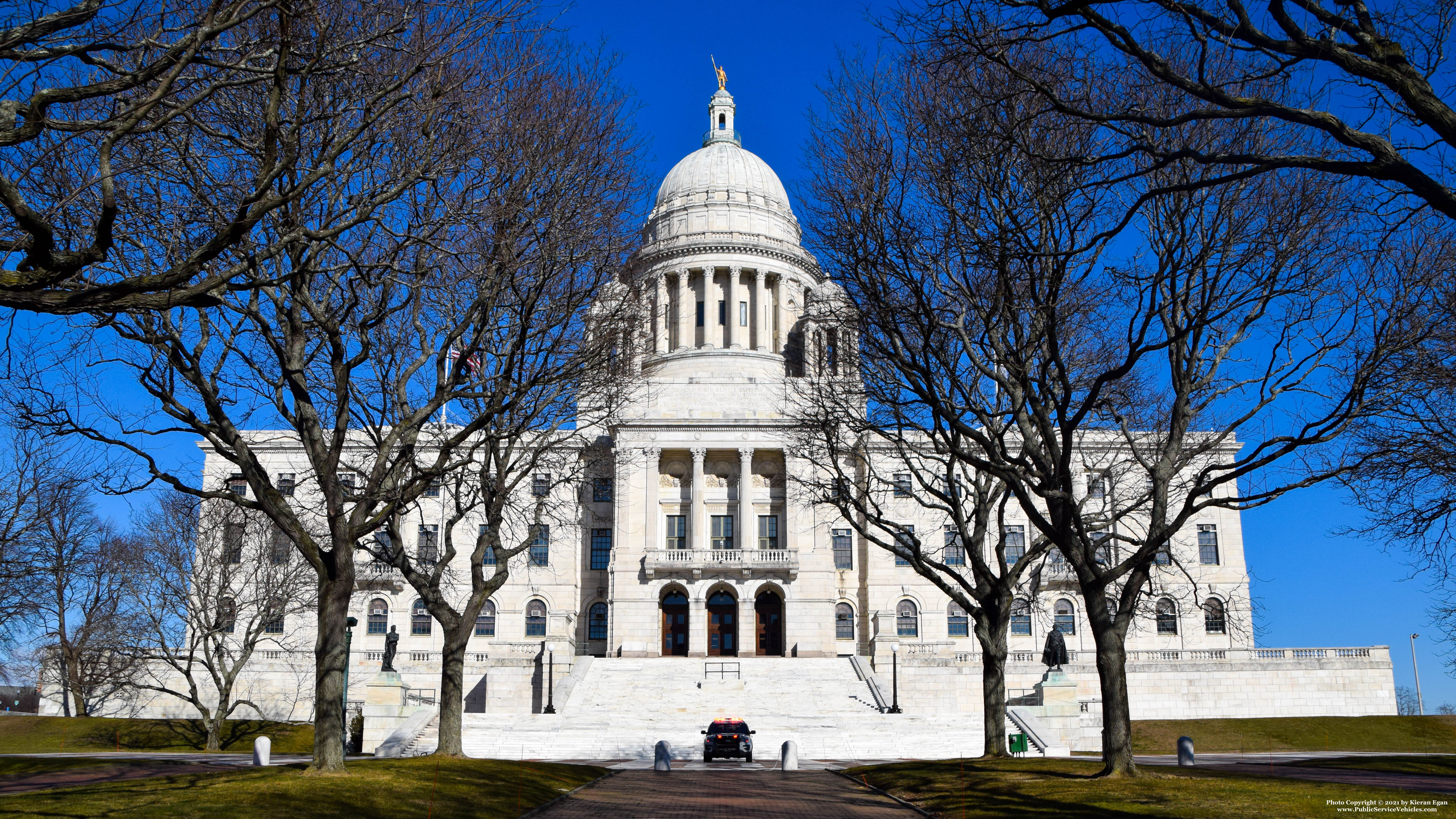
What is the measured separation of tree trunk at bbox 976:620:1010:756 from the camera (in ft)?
88.2

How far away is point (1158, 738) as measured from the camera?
4719 cm

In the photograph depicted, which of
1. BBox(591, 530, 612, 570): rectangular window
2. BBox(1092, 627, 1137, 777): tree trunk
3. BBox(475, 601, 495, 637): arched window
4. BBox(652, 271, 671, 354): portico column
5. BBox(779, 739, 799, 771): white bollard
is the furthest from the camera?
BBox(652, 271, 671, 354): portico column

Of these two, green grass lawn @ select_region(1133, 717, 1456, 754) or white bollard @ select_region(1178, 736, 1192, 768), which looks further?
green grass lawn @ select_region(1133, 717, 1456, 754)

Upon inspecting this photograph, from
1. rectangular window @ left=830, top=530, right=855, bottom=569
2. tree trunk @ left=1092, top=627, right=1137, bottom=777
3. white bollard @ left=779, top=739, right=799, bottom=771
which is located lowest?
white bollard @ left=779, top=739, right=799, bottom=771

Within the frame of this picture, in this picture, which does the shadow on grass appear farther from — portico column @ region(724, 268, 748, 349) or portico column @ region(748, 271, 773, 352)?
portico column @ region(748, 271, 773, 352)

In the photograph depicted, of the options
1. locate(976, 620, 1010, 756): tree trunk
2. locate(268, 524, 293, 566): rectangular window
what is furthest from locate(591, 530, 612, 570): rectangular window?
locate(976, 620, 1010, 756): tree trunk

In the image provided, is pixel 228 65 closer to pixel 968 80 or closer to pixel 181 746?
Answer: pixel 968 80

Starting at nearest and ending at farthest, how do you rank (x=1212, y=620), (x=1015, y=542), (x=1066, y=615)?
(x=1212, y=620), (x=1066, y=615), (x=1015, y=542)

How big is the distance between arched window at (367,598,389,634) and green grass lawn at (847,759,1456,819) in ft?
162

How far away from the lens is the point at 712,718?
148 feet

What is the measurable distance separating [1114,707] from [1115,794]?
293 centimetres

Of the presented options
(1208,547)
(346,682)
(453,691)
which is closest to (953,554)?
(1208,547)

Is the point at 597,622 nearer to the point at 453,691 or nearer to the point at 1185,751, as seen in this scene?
the point at 453,691

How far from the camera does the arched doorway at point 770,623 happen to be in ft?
203
